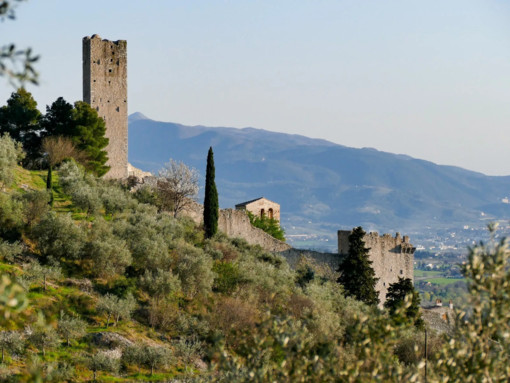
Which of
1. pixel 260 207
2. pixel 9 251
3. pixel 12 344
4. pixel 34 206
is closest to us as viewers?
pixel 12 344

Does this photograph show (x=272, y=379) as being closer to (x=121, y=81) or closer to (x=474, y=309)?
(x=474, y=309)

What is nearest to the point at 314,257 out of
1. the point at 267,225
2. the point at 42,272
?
the point at 267,225

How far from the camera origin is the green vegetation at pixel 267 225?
1945 inches

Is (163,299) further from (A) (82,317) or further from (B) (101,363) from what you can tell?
(B) (101,363)

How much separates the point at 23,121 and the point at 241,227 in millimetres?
13677

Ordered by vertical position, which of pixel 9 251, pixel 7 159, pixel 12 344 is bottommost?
pixel 12 344

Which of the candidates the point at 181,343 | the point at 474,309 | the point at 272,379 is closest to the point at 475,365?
the point at 474,309

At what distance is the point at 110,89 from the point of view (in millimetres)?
49812

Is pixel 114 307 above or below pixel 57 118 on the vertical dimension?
below

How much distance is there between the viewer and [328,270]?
4350 centimetres

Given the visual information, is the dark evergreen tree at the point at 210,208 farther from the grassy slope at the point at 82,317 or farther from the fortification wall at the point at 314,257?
the grassy slope at the point at 82,317

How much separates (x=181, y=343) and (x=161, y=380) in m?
2.95

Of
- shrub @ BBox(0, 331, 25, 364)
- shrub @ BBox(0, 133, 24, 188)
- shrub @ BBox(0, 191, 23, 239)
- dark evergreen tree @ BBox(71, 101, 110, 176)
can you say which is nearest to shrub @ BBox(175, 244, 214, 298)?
shrub @ BBox(0, 191, 23, 239)

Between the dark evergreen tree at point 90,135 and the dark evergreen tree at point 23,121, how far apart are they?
2.44 meters
